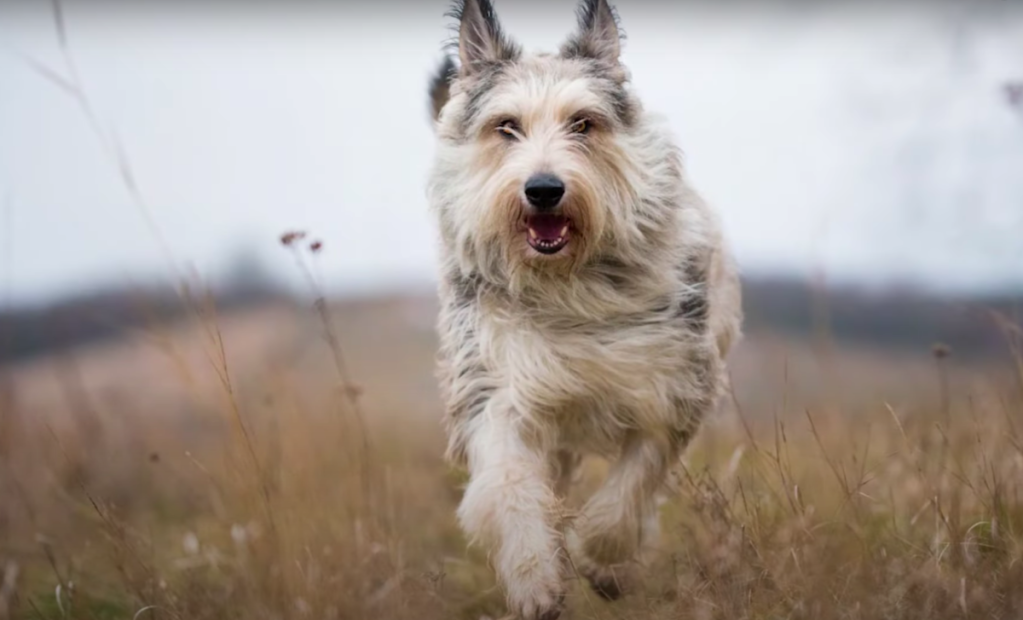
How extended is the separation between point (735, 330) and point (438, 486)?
189 cm

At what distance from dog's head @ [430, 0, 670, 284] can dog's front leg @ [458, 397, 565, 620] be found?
0.61 m

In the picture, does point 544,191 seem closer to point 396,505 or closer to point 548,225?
point 548,225

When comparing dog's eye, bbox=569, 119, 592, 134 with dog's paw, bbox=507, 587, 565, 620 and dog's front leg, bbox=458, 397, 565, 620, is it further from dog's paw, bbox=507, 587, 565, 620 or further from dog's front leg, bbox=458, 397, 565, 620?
dog's paw, bbox=507, 587, 565, 620

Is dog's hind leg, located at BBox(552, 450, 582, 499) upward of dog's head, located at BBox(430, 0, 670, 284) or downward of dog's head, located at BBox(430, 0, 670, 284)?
downward

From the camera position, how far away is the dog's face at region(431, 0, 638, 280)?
383 cm

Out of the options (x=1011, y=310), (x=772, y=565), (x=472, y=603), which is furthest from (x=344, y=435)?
(x=1011, y=310)

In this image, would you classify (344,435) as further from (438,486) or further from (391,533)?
(438,486)

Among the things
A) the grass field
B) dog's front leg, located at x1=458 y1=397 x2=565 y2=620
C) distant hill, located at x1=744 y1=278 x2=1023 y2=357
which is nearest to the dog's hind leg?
the grass field

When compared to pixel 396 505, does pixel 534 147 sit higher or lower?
higher

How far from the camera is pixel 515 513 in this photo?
374cm

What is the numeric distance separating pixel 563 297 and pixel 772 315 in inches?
109

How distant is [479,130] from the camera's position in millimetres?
4117

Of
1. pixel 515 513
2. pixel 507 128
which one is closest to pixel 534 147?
pixel 507 128

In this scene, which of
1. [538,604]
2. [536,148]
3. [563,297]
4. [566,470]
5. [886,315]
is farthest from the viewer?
[886,315]
